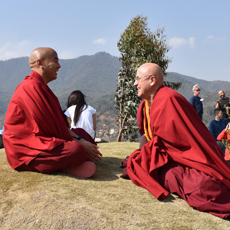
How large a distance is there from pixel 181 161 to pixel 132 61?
1070 cm

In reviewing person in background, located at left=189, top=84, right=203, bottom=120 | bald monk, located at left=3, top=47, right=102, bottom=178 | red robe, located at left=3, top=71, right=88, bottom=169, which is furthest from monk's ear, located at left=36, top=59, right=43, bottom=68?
person in background, located at left=189, top=84, right=203, bottom=120

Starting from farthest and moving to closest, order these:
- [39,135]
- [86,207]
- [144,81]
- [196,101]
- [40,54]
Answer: [196,101]
[40,54]
[144,81]
[39,135]
[86,207]

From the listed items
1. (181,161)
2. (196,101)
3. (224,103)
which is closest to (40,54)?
(181,161)

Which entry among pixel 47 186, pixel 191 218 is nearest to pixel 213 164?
pixel 191 218

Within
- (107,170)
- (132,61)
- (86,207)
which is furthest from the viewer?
(132,61)

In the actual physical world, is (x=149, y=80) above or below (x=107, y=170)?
above

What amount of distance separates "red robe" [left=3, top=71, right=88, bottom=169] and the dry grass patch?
1.17 feet

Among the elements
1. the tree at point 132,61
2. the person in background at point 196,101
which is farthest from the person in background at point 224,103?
the tree at point 132,61

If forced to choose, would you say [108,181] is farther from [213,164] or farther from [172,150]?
[213,164]

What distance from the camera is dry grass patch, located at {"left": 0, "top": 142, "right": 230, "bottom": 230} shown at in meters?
2.54

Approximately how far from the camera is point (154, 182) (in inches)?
128

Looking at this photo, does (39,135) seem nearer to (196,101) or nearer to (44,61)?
(44,61)

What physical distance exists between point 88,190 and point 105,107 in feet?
432

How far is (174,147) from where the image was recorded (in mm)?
3295
